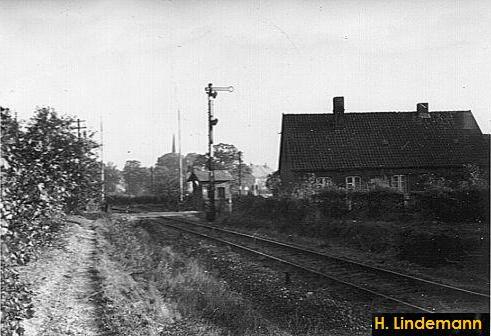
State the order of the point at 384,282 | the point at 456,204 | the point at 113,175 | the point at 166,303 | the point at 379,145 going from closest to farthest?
the point at 166,303
the point at 384,282
the point at 456,204
the point at 379,145
the point at 113,175

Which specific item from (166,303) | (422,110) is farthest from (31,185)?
(422,110)

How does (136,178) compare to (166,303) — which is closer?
(166,303)

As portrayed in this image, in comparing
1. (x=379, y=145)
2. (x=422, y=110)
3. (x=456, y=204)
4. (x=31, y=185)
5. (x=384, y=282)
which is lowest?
(x=384, y=282)

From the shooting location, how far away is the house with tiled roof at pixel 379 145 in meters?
34.0

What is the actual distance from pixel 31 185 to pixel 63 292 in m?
1.75

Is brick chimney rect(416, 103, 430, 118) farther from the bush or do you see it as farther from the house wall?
the bush

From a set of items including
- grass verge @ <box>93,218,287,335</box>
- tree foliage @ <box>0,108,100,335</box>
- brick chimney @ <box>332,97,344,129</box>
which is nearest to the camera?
tree foliage @ <box>0,108,100,335</box>

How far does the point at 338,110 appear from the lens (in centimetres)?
3731

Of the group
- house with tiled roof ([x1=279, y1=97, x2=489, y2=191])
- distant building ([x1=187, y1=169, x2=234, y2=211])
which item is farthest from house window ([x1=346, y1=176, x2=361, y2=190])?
Answer: distant building ([x1=187, y1=169, x2=234, y2=211])

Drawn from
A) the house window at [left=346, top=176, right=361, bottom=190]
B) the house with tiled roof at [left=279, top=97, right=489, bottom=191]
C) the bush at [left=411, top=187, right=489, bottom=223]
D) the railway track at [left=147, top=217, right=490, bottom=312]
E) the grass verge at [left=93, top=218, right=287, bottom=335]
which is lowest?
the railway track at [left=147, top=217, right=490, bottom=312]

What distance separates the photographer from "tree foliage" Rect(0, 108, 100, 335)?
4.63m

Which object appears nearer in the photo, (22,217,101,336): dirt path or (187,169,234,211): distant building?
(22,217,101,336): dirt path

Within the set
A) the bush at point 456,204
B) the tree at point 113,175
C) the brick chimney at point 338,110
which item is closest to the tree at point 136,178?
the tree at point 113,175

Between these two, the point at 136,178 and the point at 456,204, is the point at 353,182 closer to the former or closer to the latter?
the point at 456,204
